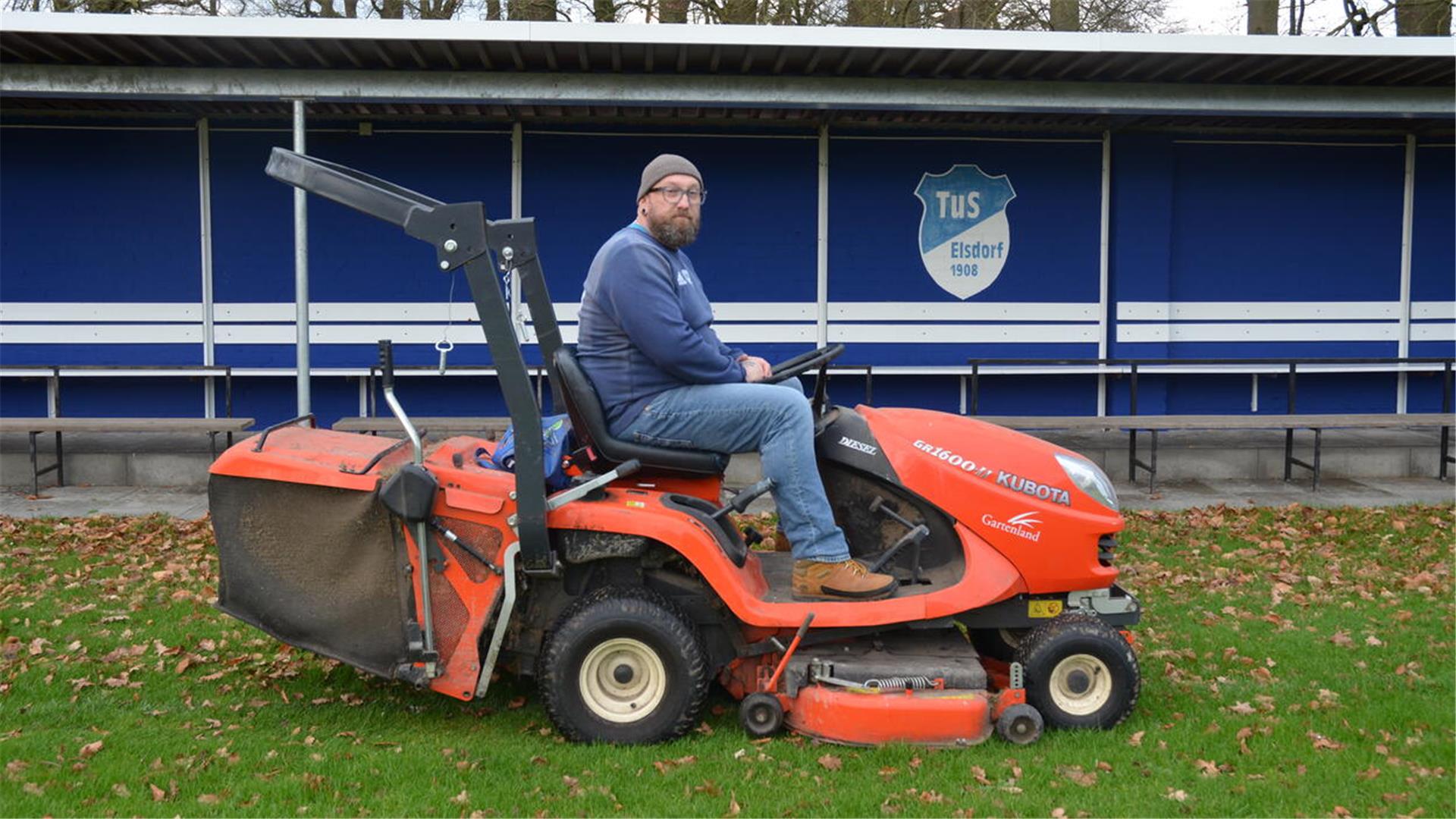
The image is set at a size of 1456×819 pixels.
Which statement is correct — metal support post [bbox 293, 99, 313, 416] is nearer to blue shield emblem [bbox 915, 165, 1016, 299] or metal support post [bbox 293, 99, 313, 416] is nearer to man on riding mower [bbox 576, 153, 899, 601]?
man on riding mower [bbox 576, 153, 899, 601]

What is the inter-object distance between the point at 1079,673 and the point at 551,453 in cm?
203

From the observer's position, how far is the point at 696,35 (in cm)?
815

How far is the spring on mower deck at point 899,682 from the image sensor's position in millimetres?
4090

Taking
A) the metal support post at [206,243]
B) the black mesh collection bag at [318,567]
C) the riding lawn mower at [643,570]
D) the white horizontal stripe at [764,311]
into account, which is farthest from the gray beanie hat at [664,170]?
the metal support post at [206,243]

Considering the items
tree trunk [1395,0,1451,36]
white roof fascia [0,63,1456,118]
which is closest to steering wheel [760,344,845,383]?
white roof fascia [0,63,1456,118]

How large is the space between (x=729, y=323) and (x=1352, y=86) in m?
5.31

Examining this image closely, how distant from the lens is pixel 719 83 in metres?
8.73

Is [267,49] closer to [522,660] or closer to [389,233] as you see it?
[389,233]

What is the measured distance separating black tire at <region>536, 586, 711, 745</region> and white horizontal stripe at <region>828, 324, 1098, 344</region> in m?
6.93

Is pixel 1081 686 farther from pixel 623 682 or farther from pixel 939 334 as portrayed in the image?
pixel 939 334

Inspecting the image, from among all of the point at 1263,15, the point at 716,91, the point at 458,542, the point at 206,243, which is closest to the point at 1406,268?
the point at 1263,15

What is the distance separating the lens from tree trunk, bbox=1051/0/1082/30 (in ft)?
53.5

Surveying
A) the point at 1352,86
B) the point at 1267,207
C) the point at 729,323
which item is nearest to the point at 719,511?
the point at 729,323

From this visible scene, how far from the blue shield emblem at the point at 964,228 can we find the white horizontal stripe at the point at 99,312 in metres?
6.45
